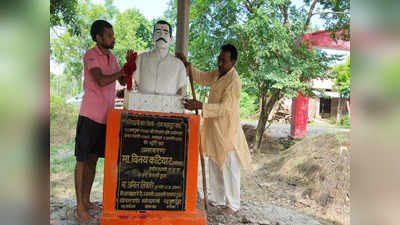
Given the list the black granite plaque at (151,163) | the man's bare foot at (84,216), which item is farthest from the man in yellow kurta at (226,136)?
the man's bare foot at (84,216)

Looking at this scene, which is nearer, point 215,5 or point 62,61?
point 215,5

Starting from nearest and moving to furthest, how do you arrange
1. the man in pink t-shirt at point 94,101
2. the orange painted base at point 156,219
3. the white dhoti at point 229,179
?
1. the orange painted base at point 156,219
2. the man in pink t-shirt at point 94,101
3. the white dhoti at point 229,179

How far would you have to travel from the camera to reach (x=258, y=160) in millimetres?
7418

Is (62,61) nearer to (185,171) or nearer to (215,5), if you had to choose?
(215,5)

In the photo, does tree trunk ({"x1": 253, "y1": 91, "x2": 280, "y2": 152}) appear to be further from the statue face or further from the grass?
the statue face

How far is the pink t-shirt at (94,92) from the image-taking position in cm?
290

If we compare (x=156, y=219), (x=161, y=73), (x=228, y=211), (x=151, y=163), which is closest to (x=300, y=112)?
(x=228, y=211)

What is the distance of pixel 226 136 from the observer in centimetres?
363

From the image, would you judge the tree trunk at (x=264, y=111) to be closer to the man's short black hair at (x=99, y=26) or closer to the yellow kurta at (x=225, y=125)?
the yellow kurta at (x=225, y=125)

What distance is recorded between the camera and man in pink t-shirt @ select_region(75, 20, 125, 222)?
9.48 ft

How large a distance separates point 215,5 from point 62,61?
426cm

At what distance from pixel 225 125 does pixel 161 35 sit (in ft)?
4.53
